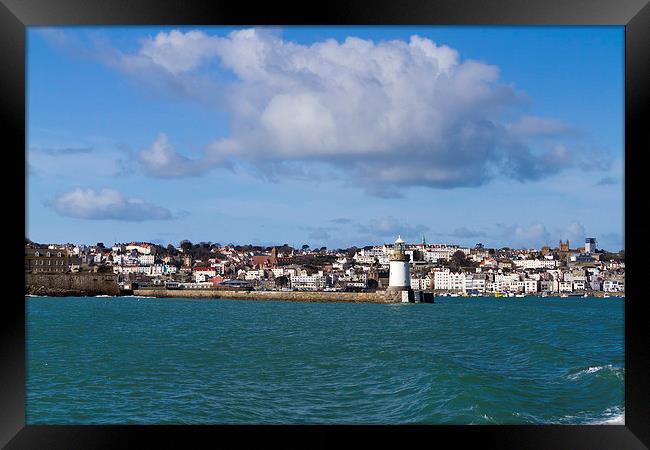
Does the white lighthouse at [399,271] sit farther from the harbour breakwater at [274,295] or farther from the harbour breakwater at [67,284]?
the harbour breakwater at [67,284]

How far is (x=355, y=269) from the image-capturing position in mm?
56531

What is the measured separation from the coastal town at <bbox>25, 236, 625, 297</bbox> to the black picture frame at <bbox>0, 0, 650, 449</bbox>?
46.2 m

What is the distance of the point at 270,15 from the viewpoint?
9.75ft

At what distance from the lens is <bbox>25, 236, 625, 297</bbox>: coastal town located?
53156 millimetres

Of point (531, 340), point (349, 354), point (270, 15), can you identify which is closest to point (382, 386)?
point (349, 354)

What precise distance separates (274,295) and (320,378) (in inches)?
1399

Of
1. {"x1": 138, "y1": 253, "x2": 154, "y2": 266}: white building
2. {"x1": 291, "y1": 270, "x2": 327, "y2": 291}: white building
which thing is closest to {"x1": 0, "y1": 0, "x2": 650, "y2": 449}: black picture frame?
{"x1": 291, "y1": 270, "x2": 327, "y2": 291}: white building

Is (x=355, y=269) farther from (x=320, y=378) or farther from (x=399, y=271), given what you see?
(x=320, y=378)

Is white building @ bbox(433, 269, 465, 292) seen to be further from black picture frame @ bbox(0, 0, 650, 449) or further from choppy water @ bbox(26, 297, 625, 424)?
black picture frame @ bbox(0, 0, 650, 449)

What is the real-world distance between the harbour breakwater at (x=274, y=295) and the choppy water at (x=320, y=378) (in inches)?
831

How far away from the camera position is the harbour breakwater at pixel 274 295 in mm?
40469

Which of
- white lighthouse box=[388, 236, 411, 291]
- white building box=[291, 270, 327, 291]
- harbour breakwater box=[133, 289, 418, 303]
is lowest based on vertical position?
harbour breakwater box=[133, 289, 418, 303]

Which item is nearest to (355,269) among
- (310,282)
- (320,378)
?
(310,282)
